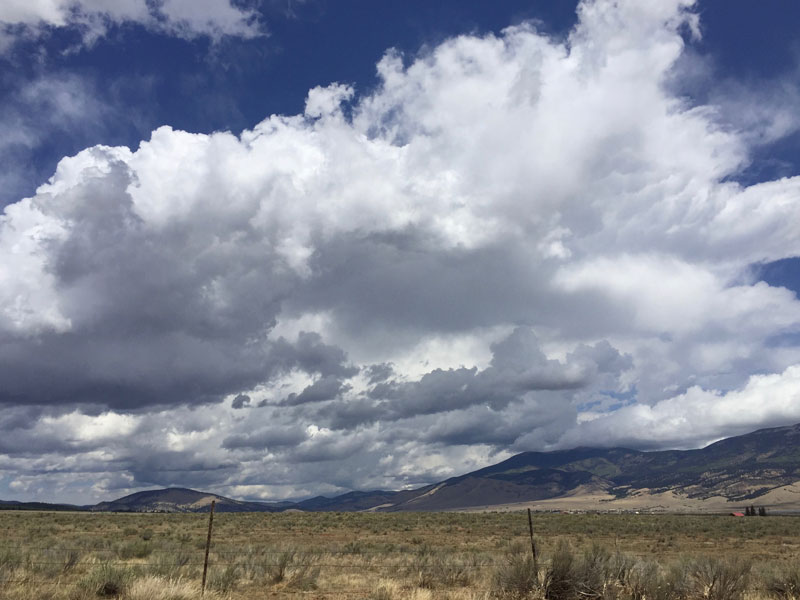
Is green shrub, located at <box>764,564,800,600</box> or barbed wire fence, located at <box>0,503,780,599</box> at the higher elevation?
barbed wire fence, located at <box>0,503,780,599</box>

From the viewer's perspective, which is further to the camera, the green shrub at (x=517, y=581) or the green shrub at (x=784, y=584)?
the green shrub at (x=784, y=584)

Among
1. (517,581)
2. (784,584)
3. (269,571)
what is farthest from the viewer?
(269,571)

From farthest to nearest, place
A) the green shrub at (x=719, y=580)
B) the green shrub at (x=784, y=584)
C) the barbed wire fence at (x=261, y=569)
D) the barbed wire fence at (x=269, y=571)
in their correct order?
the barbed wire fence at (x=261, y=569) → the green shrub at (x=784, y=584) → the barbed wire fence at (x=269, y=571) → the green shrub at (x=719, y=580)

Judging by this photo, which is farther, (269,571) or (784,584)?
(269,571)

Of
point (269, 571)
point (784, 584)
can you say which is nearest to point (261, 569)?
point (269, 571)

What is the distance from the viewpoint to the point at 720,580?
17922 millimetres

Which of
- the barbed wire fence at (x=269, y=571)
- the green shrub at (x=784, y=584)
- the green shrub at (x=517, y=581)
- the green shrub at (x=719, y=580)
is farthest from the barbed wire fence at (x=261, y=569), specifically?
the green shrub at (x=784, y=584)

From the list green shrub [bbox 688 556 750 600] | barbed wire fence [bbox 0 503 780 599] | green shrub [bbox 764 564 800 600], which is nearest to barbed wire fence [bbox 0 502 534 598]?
barbed wire fence [bbox 0 503 780 599]

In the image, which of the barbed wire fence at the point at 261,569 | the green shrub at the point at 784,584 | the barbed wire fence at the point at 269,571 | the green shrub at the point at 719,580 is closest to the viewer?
the green shrub at the point at 719,580

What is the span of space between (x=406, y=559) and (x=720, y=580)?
15.6 m

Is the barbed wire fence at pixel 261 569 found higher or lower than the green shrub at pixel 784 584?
higher

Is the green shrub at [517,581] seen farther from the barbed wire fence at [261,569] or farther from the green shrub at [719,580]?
the green shrub at [719,580]

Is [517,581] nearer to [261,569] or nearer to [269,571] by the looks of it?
[269,571]

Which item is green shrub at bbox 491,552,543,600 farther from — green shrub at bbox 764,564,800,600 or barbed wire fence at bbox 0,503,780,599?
green shrub at bbox 764,564,800,600
